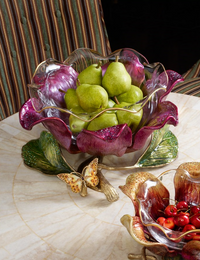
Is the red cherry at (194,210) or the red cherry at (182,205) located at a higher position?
the red cherry at (194,210)

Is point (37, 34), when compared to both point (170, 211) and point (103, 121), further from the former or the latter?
point (170, 211)

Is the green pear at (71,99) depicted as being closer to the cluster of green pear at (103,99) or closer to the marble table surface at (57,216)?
the cluster of green pear at (103,99)

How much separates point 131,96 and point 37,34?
76cm

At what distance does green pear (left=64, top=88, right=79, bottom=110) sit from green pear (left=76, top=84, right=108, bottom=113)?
0.03 m

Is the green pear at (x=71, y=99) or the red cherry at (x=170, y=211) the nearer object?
the red cherry at (x=170, y=211)

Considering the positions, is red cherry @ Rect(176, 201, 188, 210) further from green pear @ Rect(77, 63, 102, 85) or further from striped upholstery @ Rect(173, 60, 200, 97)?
striped upholstery @ Rect(173, 60, 200, 97)

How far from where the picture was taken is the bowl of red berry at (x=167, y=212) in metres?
0.53

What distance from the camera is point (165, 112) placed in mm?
768

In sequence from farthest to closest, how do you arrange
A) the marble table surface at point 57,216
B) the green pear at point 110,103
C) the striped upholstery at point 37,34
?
1. the striped upholstery at point 37,34
2. the green pear at point 110,103
3. the marble table surface at point 57,216

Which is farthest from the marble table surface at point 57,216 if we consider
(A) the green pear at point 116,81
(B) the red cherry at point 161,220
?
(A) the green pear at point 116,81

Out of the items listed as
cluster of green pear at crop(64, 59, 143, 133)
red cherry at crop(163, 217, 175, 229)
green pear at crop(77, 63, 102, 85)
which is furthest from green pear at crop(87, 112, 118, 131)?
red cherry at crop(163, 217, 175, 229)

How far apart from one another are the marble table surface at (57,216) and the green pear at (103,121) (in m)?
0.15

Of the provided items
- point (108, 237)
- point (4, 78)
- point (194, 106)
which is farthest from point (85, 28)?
point (108, 237)

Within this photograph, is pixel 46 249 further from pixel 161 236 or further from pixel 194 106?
pixel 194 106
